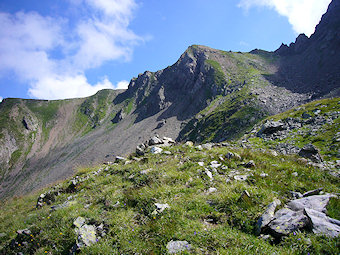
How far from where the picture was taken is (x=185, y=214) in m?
6.28

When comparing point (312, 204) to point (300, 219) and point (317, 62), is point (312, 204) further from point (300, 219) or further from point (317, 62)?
point (317, 62)

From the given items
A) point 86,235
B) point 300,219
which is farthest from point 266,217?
point 86,235

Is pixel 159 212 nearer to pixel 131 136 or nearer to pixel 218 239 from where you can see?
pixel 218 239

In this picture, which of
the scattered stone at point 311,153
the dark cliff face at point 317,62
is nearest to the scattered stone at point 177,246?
the scattered stone at point 311,153

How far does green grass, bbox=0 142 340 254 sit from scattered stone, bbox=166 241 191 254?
0.59 feet

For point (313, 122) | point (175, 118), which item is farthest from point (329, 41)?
point (313, 122)

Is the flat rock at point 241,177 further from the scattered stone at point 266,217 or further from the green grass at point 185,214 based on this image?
the scattered stone at point 266,217

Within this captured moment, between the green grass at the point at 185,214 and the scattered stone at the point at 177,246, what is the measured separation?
7.1 inches

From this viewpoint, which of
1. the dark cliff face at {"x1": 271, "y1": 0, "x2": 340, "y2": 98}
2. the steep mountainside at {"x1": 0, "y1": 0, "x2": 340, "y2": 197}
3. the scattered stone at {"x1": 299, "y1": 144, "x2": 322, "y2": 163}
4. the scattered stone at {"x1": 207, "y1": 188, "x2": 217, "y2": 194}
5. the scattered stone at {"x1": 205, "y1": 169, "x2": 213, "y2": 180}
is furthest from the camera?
the dark cliff face at {"x1": 271, "y1": 0, "x2": 340, "y2": 98}

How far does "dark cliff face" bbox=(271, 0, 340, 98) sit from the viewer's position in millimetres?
83375

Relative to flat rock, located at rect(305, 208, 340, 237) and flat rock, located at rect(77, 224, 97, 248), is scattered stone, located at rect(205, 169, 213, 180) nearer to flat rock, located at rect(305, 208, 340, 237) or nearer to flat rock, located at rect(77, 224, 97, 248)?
flat rock, located at rect(305, 208, 340, 237)

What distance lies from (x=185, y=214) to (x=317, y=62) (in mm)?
148834

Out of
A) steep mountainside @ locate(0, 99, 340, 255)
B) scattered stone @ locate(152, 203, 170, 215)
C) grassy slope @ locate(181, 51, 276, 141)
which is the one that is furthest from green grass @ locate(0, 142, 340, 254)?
grassy slope @ locate(181, 51, 276, 141)

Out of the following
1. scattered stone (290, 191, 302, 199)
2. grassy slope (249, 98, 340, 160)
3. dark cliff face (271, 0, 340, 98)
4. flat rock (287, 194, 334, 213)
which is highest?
dark cliff face (271, 0, 340, 98)
